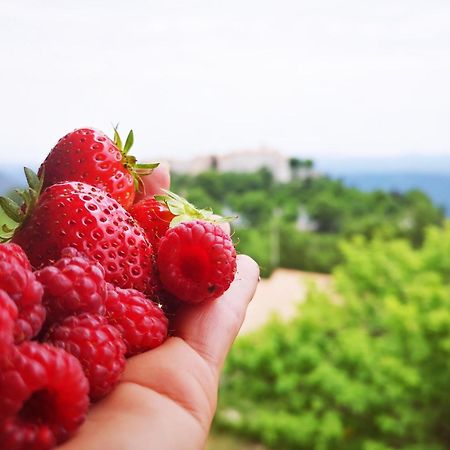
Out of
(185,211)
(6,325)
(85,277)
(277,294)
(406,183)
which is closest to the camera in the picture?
(6,325)

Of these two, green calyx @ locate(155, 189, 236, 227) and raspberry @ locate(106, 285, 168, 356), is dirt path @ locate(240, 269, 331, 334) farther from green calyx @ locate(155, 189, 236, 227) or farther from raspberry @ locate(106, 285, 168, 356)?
raspberry @ locate(106, 285, 168, 356)

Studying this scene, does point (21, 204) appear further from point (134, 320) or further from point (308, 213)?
point (308, 213)

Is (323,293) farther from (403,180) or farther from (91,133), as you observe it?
(91,133)

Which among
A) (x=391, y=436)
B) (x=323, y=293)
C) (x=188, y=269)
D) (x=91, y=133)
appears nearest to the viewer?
(x=188, y=269)

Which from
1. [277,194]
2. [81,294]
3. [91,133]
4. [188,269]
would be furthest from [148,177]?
[277,194]

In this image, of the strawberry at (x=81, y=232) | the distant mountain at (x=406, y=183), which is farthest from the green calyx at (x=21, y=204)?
the distant mountain at (x=406, y=183)

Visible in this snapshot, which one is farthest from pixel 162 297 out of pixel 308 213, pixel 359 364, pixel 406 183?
pixel 406 183
